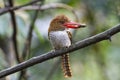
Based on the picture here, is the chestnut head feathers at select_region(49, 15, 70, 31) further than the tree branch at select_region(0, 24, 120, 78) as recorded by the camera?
Yes

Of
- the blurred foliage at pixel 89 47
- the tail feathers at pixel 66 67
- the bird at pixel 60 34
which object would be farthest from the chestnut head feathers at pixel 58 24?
the blurred foliage at pixel 89 47

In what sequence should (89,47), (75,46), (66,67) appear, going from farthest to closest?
(89,47)
(66,67)
(75,46)

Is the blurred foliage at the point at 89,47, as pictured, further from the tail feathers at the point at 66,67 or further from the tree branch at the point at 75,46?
the tree branch at the point at 75,46

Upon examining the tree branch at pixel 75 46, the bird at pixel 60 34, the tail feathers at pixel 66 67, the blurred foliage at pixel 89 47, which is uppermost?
the tree branch at pixel 75 46

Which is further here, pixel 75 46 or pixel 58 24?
pixel 58 24

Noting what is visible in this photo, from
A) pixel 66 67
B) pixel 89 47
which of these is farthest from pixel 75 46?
pixel 89 47

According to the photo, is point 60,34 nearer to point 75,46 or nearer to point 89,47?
point 75,46

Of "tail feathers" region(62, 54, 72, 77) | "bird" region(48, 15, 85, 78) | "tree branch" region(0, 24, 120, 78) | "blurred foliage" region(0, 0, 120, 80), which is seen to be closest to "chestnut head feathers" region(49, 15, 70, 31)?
"bird" region(48, 15, 85, 78)

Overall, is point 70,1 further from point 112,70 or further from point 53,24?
point 53,24

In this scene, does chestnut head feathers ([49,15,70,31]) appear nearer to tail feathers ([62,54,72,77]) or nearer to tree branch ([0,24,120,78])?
tail feathers ([62,54,72,77])

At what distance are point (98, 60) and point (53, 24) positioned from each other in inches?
60.4

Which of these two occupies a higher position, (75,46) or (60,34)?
(75,46)

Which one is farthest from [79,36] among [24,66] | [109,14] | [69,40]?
[24,66]

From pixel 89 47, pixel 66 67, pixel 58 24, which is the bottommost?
pixel 89 47
